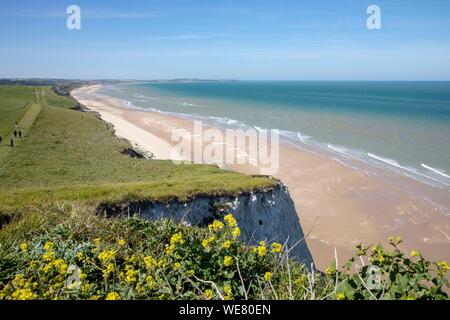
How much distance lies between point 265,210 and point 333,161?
2438 cm

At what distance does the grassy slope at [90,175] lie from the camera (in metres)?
14.6

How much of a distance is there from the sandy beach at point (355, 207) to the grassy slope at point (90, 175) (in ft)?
21.3

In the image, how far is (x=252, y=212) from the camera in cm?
1666

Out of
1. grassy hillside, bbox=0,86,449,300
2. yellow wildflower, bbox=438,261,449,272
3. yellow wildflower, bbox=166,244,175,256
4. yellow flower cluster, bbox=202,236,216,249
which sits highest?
yellow wildflower, bbox=438,261,449,272

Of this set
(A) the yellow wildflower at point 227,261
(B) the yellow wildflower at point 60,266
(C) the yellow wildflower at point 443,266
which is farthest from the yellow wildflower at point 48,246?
(C) the yellow wildflower at point 443,266

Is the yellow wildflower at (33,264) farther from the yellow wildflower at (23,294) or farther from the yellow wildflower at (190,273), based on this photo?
the yellow wildflower at (190,273)

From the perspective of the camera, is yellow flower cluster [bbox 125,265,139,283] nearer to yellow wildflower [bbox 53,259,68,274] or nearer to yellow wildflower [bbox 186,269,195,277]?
yellow wildflower [bbox 186,269,195,277]

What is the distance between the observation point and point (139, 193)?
14680 mm

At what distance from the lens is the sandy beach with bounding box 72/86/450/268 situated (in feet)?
68.9

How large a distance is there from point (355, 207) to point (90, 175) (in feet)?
63.6

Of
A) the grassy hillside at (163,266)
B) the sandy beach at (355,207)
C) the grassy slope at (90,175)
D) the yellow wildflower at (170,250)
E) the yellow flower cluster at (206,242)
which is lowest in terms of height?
the sandy beach at (355,207)

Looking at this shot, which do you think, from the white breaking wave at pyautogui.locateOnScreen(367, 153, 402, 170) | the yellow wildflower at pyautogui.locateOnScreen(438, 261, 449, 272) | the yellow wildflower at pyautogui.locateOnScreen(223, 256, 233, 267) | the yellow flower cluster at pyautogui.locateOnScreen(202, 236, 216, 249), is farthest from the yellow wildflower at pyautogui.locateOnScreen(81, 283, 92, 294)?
the white breaking wave at pyautogui.locateOnScreen(367, 153, 402, 170)

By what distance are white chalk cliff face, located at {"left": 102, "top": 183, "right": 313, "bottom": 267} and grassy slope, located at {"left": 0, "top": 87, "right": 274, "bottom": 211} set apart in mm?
431
